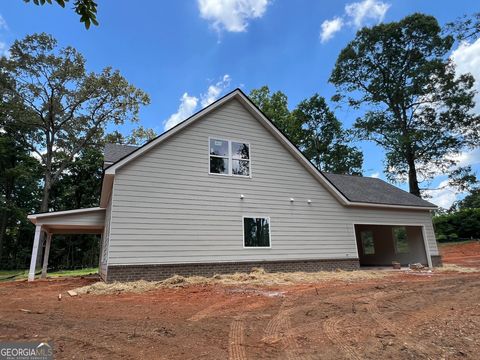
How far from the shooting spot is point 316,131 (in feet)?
122

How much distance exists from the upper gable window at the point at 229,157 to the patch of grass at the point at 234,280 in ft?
12.7

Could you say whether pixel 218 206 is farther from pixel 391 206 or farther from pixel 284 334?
pixel 391 206

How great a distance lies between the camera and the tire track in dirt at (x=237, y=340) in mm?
3848

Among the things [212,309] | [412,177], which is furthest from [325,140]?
[212,309]

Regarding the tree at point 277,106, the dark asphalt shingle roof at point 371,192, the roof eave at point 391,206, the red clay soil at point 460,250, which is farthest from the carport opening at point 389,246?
the tree at point 277,106

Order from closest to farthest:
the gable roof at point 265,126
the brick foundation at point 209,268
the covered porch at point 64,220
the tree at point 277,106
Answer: the brick foundation at point 209,268, the gable roof at point 265,126, the covered porch at point 64,220, the tree at point 277,106

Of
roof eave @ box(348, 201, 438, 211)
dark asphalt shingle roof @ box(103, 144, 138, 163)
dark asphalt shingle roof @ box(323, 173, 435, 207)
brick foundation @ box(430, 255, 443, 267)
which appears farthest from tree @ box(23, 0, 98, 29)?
brick foundation @ box(430, 255, 443, 267)

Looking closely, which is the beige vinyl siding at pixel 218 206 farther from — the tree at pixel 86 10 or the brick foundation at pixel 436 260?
the tree at pixel 86 10

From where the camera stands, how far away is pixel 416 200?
17297 mm

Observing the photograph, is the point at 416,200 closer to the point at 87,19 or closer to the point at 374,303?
the point at 374,303

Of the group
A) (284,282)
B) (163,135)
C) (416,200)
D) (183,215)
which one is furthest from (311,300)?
(416,200)

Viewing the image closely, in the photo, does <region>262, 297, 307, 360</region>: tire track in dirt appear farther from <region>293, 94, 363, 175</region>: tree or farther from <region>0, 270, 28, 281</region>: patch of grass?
<region>293, 94, 363, 175</region>: tree

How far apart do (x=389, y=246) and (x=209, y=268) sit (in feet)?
42.2

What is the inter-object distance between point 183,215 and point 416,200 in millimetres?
13131
